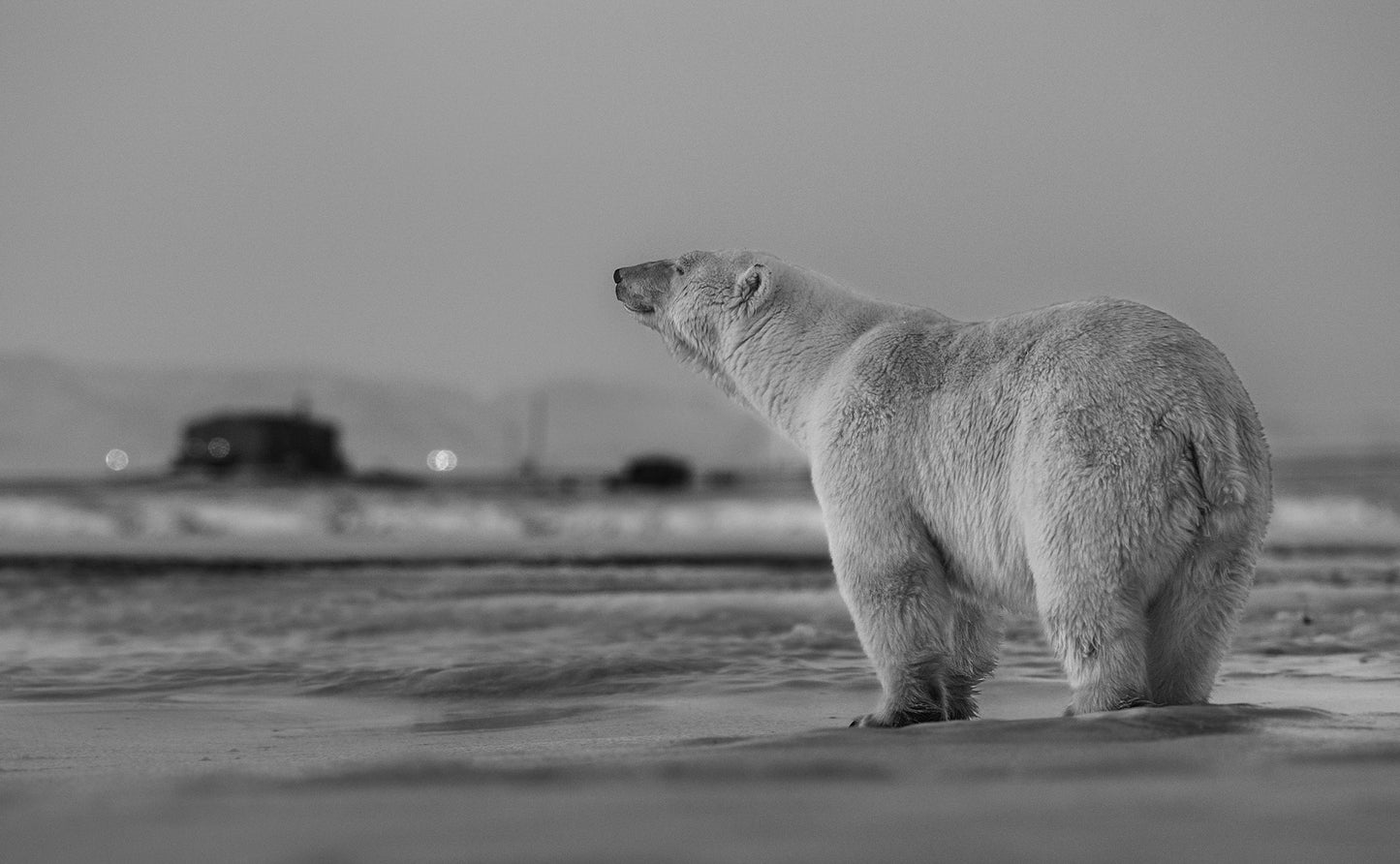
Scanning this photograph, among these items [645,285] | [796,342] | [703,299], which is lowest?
[796,342]

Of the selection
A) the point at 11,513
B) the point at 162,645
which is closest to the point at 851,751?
the point at 162,645

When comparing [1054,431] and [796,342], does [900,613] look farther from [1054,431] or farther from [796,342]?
[796,342]

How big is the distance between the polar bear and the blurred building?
58266 mm

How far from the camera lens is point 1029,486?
5.16m

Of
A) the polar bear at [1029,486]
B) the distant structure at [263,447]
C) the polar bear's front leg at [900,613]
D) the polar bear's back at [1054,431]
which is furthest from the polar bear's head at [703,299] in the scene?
the distant structure at [263,447]

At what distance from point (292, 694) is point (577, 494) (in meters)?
41.6

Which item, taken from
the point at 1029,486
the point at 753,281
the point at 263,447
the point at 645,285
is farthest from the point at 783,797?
the point at 263,447

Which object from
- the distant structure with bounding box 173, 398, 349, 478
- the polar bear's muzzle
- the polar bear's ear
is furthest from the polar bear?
the distant structure with bounding box 173, 398, 349, 478

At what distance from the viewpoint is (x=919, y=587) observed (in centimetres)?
568

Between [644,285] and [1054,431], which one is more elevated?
[644,285]

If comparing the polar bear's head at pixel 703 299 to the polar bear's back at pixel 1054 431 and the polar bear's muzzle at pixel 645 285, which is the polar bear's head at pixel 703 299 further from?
the polar bear's back at pixel 1054 431

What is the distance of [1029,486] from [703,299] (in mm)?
2303

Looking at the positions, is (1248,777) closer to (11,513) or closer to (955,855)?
(955,855)

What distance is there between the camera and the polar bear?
4980mm
